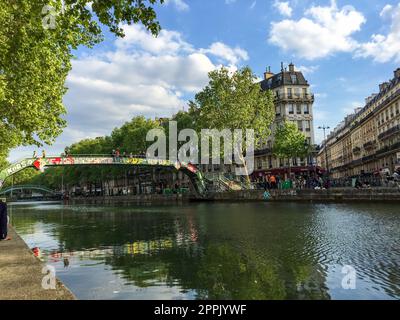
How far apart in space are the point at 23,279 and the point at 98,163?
46.5m

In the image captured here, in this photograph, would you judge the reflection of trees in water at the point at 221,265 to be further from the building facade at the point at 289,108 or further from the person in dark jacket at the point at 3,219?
the building facade at the point at 289,108

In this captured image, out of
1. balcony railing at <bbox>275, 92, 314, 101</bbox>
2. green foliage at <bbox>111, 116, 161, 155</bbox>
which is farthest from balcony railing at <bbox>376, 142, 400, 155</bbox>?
green foliage at <bbox>111, 116, 161, 155</bbox>

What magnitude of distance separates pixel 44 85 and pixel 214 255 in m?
16.0

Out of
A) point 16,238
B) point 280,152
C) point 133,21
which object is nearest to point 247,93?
point 280,152

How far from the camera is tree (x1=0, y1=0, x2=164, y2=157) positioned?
771 cm

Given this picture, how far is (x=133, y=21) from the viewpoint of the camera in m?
7.69

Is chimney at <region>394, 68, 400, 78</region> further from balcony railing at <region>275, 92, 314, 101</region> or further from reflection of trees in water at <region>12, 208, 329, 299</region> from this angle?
reflection of trees in water at <region>12, 208, 329, 299</region>

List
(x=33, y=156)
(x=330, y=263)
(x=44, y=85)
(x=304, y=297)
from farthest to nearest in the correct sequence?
(x=33, y=156), (x=44, y=85), (x=330, y=263), (x=304, y=297)

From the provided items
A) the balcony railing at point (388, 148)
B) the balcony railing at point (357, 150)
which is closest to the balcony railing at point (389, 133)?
the balcony railing at point (388, 148)

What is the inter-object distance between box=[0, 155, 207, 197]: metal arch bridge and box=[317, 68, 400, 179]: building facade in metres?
23.4

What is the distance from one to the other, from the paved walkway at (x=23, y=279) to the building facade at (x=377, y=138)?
1682 inches

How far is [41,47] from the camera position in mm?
15352

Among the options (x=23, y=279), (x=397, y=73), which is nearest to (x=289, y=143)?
(x=397, y=73)
